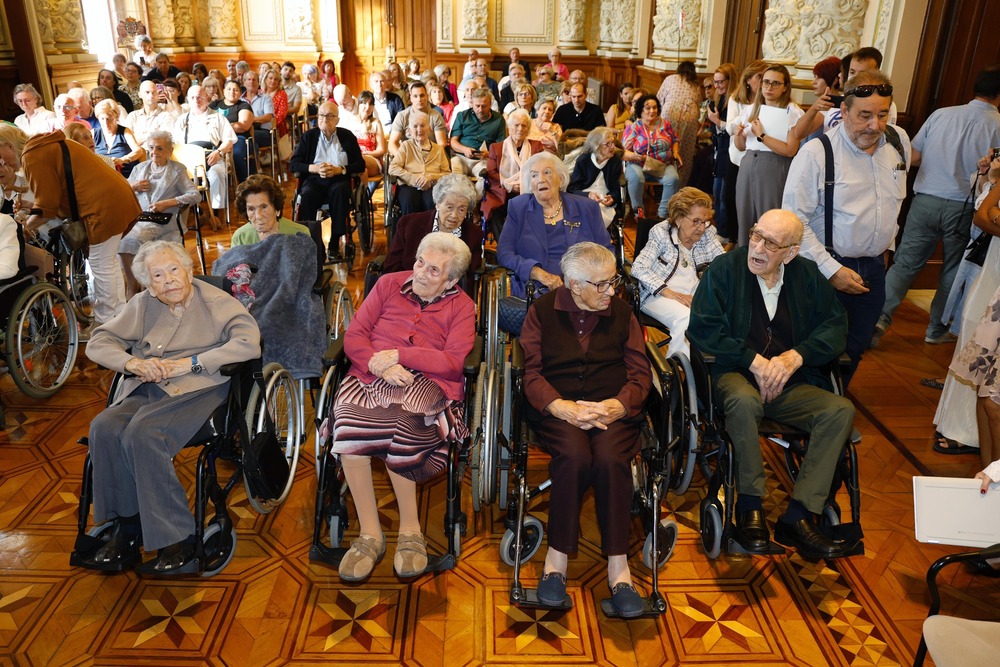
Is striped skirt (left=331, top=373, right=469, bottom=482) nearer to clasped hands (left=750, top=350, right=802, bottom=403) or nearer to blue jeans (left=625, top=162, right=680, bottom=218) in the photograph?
clasped hands (left=750, top=350, right=802, bottom=403)

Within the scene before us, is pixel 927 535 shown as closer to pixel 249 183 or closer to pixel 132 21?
pixel 249 183

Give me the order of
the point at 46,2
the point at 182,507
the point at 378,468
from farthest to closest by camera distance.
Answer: the point at 46,2
the point at 378,468
the point at 182,507

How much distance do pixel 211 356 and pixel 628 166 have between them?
A: 4.84 metres

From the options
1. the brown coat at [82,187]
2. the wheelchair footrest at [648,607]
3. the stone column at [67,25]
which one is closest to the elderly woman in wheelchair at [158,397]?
the wheelchair footrest at [648,607]

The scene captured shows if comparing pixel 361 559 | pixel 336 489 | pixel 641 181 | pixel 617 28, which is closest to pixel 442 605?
pixel 361 559

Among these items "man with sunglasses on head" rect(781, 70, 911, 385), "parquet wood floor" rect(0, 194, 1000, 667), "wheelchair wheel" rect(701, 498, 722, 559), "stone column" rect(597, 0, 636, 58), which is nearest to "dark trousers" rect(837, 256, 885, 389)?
"man with sunglasses on head" rect(781, 70, 911, 385)

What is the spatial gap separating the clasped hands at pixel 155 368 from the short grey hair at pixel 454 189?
1.56 m

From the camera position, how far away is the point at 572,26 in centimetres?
1384

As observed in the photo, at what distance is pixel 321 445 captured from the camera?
2656 millimetres

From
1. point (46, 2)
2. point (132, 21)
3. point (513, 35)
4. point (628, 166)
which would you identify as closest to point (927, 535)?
point (628, 166)

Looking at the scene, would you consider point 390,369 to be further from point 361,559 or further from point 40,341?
point 40,341

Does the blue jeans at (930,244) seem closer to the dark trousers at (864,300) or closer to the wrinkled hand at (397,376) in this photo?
the dark trousers at (864,300)

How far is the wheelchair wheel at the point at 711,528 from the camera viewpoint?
271 cm

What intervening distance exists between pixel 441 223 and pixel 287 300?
899 mm
